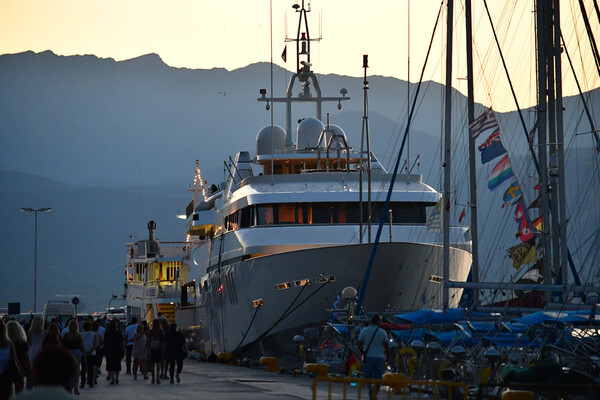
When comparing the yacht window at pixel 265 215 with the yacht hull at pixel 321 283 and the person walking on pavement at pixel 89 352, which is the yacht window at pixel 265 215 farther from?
the person walking on pavement at pixel 89 352

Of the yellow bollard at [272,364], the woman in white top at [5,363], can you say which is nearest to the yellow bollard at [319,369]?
the yellow bollard at [272,364]

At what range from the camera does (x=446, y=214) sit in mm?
26047

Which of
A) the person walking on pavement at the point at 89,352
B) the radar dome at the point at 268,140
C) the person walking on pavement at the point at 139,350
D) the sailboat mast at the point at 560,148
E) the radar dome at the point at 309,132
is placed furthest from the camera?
the radar dome at the point at 268,140

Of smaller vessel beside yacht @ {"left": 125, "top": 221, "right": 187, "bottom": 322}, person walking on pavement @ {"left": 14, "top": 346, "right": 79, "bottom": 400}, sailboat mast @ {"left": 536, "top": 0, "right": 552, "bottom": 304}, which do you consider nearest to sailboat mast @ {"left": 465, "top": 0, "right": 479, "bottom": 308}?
sailboat mast @ {"left": 536, "top": 0, "right": 552, "bottom": 304}

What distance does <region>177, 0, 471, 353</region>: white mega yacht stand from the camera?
1132 inches

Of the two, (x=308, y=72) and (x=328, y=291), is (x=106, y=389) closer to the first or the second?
(x=328, y=291)

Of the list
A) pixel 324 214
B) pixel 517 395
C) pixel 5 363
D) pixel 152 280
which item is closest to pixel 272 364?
pixel 324 214

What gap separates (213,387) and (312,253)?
783 centimetres

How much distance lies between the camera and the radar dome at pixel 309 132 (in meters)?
44.0

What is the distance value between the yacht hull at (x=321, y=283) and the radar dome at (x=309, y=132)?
1311 centimetres

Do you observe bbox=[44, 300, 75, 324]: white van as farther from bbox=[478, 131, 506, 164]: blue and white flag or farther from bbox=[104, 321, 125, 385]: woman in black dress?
bbox=[478, 131, 506, 164]: blue and white flag

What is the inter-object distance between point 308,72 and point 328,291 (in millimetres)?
16773

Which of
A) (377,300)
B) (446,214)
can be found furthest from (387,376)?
(377,300)

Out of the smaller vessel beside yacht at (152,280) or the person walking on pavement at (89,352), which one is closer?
the person walking on pavement at (89,352)
